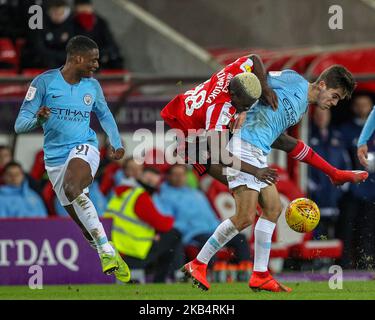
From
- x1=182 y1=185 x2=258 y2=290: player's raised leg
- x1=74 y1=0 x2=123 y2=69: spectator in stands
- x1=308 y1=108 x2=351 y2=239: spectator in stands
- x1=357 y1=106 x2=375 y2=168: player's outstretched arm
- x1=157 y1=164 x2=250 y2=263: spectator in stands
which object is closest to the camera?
x1=182 y1=185 x2=258 y2=290: player's raised leg

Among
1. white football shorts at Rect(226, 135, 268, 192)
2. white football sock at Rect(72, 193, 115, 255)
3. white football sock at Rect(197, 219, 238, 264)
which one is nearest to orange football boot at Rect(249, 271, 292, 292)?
white football sock at Rect(197, 219, 238, 264)

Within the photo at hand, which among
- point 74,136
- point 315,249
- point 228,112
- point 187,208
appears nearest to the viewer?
point 228,112

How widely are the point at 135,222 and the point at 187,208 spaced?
3.05 feet

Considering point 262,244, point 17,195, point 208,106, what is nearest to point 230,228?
point 262,244

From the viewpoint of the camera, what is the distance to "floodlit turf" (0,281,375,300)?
14172 millimetres

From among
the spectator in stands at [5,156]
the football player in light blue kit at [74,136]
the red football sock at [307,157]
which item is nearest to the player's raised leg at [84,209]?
the football player in light blue kit at [74,136]

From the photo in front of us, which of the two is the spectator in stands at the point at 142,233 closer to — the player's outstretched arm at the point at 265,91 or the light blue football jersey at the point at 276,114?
the light blue football jersey at the point at 276,114

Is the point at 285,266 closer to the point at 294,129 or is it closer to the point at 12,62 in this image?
the point at 294,129

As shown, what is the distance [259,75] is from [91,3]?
796cm

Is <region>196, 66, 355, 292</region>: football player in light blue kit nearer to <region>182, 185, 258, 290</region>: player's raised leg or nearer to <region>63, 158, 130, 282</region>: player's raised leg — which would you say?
<region>182, 185, 258, 290</region>: player's raised leg

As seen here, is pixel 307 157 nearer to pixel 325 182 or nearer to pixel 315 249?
pixel 315 249

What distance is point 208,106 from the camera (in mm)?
14430

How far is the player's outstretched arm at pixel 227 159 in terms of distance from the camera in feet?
45.4

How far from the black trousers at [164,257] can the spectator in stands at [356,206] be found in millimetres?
2610
